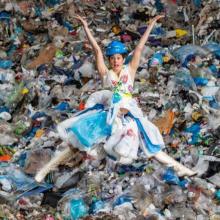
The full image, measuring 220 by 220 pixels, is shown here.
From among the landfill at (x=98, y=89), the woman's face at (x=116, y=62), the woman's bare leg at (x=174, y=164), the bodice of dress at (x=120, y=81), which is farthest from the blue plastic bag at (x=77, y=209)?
the woman's face at (x=116, y=62)

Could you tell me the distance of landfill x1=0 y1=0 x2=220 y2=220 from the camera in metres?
5.64

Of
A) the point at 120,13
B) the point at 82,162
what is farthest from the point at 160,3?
the point at 82,162

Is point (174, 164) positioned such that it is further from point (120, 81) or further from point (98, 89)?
point (98, 89)

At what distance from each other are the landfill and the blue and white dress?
0.36m

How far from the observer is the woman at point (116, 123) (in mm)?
5352

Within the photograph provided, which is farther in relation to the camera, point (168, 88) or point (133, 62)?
point (168, 88)

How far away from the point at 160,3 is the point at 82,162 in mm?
3887

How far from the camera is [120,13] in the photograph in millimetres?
9430

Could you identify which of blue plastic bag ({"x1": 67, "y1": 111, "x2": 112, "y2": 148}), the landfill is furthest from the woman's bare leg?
blue plastic bag ({"x1": 67, "y1": 111, "x2": 112, "y2": 148})

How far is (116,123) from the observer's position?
213 inches

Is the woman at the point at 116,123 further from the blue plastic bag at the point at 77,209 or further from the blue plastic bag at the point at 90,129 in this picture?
the blue plastic bag at the point at 77,209

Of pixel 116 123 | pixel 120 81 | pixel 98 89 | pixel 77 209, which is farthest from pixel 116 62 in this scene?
pixel 98 89

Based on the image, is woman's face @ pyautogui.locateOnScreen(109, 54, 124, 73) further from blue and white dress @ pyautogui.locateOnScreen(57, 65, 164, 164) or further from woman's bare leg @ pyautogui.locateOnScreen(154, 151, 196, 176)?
woman's bare leg @ pyautogui.locateOnScreen(154, 151, 196, 176)

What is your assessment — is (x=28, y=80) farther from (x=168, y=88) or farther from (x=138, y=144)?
(x=138, y=144)
